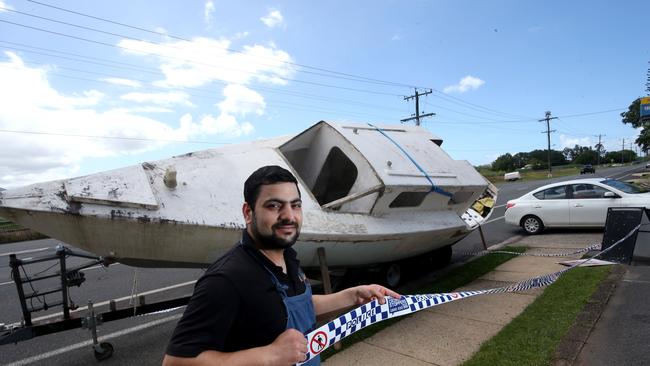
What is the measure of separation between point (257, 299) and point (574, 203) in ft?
39.5

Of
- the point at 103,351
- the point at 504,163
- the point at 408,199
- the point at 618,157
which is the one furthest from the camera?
the point at 618,157

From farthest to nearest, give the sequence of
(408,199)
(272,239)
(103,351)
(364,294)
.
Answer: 1. (408,199)
2. (103,351)
3. (364,294)
4. (272,239)

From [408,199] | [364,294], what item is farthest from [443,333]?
[364,294]

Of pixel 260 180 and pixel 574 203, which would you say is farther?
pixel 574 203

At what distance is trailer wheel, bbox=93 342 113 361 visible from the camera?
444cm

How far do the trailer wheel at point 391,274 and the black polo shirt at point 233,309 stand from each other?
16.1 feet

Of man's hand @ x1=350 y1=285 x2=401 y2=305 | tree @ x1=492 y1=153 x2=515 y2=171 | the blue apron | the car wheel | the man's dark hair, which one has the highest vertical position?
tree @ x1=492 y1=153 x2=515 y2=171

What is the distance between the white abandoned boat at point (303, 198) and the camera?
365 centimetres

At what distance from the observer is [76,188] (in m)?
3.67

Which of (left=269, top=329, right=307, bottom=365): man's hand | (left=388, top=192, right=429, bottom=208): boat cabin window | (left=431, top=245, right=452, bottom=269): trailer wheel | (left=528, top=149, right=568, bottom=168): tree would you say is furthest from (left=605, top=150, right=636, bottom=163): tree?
(left=269, top=329, right=307, bottom=365): man's hand

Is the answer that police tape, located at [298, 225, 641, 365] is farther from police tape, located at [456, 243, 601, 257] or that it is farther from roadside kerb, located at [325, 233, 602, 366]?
police tape, located at [456, 243, 601, 257]

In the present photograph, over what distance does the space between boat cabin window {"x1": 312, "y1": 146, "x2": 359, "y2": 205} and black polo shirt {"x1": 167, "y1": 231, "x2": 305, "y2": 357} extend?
5235 millimetres

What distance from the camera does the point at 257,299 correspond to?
152 cm

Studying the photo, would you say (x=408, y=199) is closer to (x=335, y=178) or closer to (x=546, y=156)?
(x=335, y=178)
